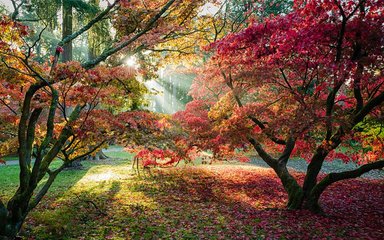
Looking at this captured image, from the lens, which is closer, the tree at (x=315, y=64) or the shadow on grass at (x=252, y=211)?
the tree at (x=315, y=64)

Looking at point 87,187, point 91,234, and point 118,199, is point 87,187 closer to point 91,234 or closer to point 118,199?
point 118,199

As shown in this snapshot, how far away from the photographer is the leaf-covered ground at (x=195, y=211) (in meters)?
6.82

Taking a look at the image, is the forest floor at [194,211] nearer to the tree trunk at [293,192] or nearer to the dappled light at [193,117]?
the dappled light at [193,117]

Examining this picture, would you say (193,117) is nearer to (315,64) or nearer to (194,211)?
(194,211)

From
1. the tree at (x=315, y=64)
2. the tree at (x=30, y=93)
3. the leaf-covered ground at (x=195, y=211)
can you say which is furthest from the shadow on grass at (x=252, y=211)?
the tree at (x=30, y=93)

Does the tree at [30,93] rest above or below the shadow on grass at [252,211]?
above

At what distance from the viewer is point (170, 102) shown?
61.5 meters

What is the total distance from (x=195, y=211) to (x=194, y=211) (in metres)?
0.03

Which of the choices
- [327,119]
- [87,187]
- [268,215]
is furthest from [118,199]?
[327,119]

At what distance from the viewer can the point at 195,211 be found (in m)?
8.84

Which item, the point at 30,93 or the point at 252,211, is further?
the point at 252,211

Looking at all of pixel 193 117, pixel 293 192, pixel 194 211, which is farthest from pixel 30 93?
pixel 193 117

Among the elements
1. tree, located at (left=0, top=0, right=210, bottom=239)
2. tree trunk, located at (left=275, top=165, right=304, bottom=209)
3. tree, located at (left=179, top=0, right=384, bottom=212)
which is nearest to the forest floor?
tree trunk, located at (left=275, top=165, right=304, bottom=209)

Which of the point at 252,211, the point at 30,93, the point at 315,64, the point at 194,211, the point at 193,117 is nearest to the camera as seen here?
the point at 30,93
